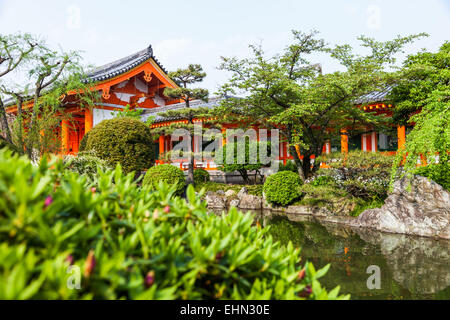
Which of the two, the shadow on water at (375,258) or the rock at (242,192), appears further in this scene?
the rock at (242,192)

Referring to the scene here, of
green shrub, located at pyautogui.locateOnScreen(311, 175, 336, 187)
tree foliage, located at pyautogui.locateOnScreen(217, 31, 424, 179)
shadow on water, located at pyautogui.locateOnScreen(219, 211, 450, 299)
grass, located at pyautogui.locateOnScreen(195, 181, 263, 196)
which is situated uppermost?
tree foliage, located at pyautogui.locateOnScreen(217, 31, 424, 179)

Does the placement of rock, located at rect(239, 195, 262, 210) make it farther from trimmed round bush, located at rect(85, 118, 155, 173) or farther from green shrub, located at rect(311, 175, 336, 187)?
trimmed round bush, located at rect(85, 118, 155, 173)

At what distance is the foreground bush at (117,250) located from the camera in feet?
3.11

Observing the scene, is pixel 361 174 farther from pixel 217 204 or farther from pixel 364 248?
pixel 217 204

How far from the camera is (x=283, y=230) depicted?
7027 mm

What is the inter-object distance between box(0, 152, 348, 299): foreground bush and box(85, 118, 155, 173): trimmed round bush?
8.78 m

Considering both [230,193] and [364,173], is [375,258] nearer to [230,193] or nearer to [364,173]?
[364,173]

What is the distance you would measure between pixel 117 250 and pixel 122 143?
31.0 feet

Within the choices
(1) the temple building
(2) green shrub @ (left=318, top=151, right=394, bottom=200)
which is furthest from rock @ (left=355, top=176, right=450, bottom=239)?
(1) the temple building

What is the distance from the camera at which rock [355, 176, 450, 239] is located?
6547 mm

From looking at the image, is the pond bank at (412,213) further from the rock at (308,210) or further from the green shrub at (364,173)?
the rock at (308,210)

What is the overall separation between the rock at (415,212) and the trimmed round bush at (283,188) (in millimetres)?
2511

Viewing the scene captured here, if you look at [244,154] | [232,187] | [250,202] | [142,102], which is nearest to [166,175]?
[232,187]

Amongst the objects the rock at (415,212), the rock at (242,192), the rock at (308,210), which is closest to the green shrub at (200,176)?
the rock at (242,192)
